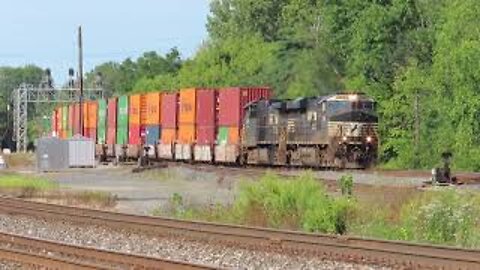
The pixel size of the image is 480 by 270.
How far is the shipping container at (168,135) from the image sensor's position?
49.5 m

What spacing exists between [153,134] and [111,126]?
7.99m

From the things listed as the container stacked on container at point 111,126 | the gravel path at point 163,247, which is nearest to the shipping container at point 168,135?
the container stacked on container at point 111,126

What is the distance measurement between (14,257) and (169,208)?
28.9 feet

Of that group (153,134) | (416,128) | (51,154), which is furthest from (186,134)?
(416,128)

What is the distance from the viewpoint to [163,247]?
1448cm

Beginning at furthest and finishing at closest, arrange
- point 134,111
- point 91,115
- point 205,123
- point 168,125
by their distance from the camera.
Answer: point 91,115
point 134,111
point 168,125
point 205,123

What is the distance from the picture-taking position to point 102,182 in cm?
3478

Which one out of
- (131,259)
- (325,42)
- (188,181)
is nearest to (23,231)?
(131,259)

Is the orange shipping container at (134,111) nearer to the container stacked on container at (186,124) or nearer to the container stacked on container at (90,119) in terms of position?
the container stacked on container at (186,124)

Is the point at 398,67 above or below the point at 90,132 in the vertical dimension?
above

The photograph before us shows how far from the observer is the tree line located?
36344mm

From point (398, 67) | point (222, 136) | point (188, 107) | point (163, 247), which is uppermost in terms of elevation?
point (398, 67)

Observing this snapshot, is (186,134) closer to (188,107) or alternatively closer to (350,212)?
(188,107)

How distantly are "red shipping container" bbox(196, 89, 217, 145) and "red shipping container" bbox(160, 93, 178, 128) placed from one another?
3.22 m
